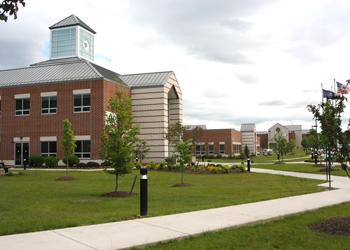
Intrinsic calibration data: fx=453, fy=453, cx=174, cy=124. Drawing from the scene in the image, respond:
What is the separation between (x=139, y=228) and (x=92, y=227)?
0.92 metres

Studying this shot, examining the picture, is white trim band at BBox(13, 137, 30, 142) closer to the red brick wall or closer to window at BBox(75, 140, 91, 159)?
the red brick wall

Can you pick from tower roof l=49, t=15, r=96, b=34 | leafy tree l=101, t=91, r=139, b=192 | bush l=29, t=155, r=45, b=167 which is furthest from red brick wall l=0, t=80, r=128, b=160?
leafy tree l=101, t=91, r=139, b=192

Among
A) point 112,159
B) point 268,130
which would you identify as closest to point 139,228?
point 112,159

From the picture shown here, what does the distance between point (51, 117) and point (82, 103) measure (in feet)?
12.6

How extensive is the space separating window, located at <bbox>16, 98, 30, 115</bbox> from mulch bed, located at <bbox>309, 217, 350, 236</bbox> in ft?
142

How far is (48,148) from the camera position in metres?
46.8

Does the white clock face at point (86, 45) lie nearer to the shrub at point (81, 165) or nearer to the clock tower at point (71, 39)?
the clock tower at point (71, 39)

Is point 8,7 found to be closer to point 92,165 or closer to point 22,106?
point 92,165

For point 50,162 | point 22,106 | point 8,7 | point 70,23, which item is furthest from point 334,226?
point 70,23

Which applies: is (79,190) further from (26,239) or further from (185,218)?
(26,239)

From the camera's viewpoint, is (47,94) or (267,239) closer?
(267,239)

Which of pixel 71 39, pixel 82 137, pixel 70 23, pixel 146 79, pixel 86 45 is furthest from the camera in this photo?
pixel 86 45

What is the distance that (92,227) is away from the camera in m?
8.74

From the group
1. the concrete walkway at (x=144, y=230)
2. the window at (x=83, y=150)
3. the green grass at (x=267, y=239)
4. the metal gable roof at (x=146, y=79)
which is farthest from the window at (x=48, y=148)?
the green grass at (x=267, y=239)
